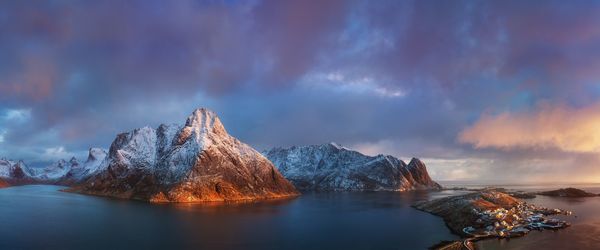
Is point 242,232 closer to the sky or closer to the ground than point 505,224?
closer to the ground

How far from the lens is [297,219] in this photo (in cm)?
18262

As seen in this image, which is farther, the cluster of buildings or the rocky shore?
the cluster of buildings

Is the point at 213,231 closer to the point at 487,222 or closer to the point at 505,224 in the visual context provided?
the point at 487,222

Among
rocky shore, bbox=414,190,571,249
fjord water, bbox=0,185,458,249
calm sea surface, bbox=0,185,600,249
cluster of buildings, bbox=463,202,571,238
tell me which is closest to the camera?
calm sea surface, bbox=0,185,600,249

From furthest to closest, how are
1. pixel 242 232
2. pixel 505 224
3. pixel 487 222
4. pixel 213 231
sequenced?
pixel 487 222 < pixel 505 224 < pixel 213 231 < pixel 242 232

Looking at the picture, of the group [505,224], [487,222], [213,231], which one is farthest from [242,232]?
[505,224]

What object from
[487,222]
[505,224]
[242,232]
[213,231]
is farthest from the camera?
[487,222]

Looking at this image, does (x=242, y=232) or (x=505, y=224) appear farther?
(x=505, y=224)

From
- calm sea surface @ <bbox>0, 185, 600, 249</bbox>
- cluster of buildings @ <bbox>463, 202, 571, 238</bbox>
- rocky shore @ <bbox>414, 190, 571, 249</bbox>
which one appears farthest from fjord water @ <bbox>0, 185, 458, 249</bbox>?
cluster of buildings @ <bbox>463, 202, 571, 238</bbox>

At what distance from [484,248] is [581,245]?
100 ft

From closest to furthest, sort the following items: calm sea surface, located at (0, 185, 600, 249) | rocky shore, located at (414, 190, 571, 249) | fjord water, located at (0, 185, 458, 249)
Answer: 1. calm sea surface, located at (0, 185, 600, 249)
2. fjord water, located at (0, 185, 458, 249)
3. rocky shore, located at (414, 190, 571, 249)

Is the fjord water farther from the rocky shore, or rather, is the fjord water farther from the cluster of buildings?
the cluster of buildings

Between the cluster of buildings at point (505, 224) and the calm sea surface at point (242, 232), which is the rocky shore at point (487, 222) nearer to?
the cluster of buildings at point (505, 224)

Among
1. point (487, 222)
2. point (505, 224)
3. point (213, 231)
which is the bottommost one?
point (213, 231)
